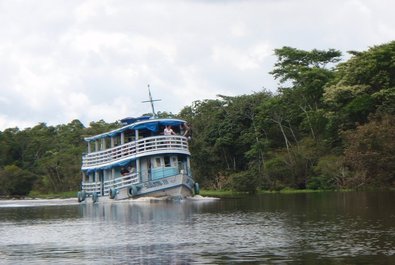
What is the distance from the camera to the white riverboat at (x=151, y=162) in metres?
50.2

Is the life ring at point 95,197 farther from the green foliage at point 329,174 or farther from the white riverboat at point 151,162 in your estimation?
the green foliage at point 329,174

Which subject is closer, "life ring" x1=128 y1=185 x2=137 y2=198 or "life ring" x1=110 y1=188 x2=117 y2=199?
"life ring" x1=128 y1=185 x2=137 y2=198

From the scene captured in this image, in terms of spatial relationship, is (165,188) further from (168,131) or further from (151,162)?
(168,131)

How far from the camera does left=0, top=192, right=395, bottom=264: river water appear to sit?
747 inches

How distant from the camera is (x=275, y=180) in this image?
217 feet

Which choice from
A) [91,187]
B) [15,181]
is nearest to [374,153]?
[91,187]

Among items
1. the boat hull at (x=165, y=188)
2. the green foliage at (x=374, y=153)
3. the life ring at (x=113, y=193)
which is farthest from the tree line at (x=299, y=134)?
the life ring at (x=113, y=193)

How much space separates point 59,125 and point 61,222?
286ft

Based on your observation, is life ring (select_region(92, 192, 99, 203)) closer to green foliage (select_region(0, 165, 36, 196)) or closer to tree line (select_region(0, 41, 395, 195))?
tree line (select_region(0, 41, 395, 195))

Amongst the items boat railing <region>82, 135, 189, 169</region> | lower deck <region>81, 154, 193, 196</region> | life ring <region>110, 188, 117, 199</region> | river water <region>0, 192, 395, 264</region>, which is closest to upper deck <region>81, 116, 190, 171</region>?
boat railing <region>82, 135, 189, 169</region>

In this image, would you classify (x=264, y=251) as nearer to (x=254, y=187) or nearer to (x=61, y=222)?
(x=61, y=222)

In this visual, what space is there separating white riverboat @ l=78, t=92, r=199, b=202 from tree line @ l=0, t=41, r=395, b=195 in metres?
11.9

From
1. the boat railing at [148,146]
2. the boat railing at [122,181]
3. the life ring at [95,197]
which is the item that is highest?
the boat railing at [148,146]

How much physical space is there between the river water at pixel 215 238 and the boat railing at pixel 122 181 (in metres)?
16.3
